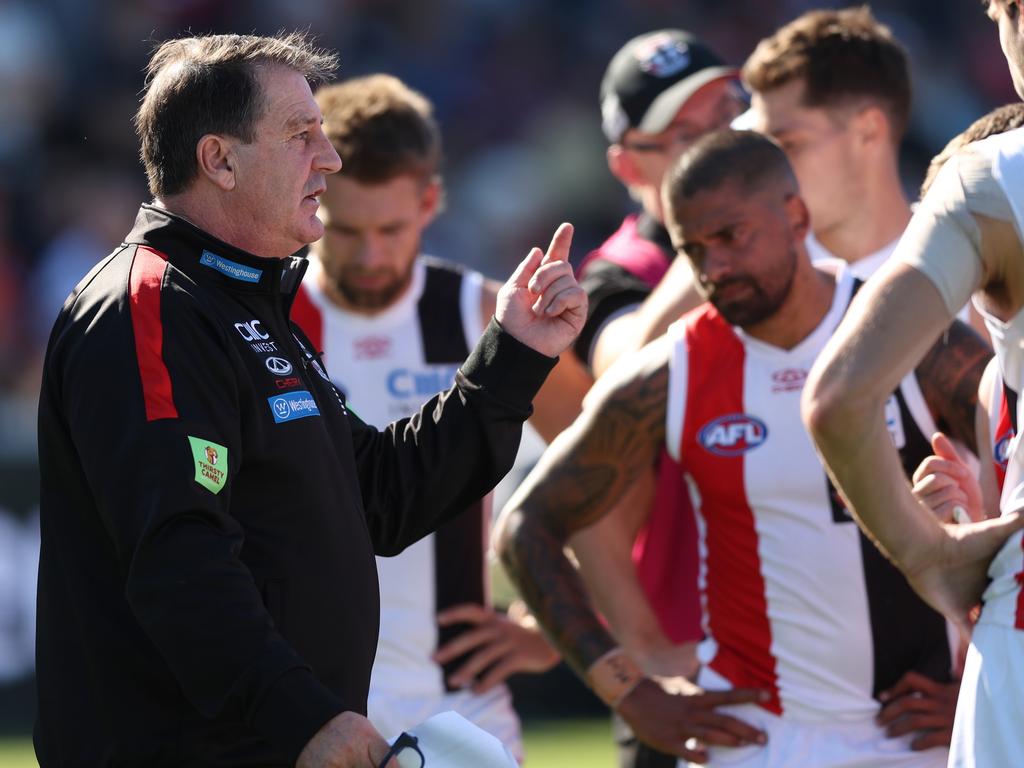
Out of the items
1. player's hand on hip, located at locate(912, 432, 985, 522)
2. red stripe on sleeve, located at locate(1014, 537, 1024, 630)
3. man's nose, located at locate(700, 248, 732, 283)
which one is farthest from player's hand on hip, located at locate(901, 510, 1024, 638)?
man's nose, located at locate(700, 248, 732, 283)

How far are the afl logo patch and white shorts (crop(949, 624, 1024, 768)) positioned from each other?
0.49 meters

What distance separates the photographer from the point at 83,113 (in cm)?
1173

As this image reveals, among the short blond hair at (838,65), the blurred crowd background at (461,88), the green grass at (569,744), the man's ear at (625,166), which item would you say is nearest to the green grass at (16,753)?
the green grass at (569,744)

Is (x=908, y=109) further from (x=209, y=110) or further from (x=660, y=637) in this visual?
(x=209, y=110)

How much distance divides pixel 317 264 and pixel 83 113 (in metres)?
7.23

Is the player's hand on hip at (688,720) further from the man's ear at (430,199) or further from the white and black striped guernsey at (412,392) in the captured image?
the man's ear at (430,199)

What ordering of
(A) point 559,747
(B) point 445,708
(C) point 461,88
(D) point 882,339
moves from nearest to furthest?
1. (D) point 882,339
2. (B) point 445,708
3. (A) point 559,747
4. (C) point 461,88

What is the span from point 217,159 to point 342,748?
1131 mm

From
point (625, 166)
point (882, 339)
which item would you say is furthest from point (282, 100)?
point (625, 166)

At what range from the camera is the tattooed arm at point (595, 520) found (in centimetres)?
404

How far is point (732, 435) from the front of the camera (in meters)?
4.05

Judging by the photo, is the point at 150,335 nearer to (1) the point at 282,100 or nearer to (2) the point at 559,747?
(1) the point at 282,100

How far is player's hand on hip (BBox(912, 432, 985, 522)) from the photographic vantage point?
317 cm

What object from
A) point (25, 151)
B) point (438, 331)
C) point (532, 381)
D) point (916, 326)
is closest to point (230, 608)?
point (532, 381)
